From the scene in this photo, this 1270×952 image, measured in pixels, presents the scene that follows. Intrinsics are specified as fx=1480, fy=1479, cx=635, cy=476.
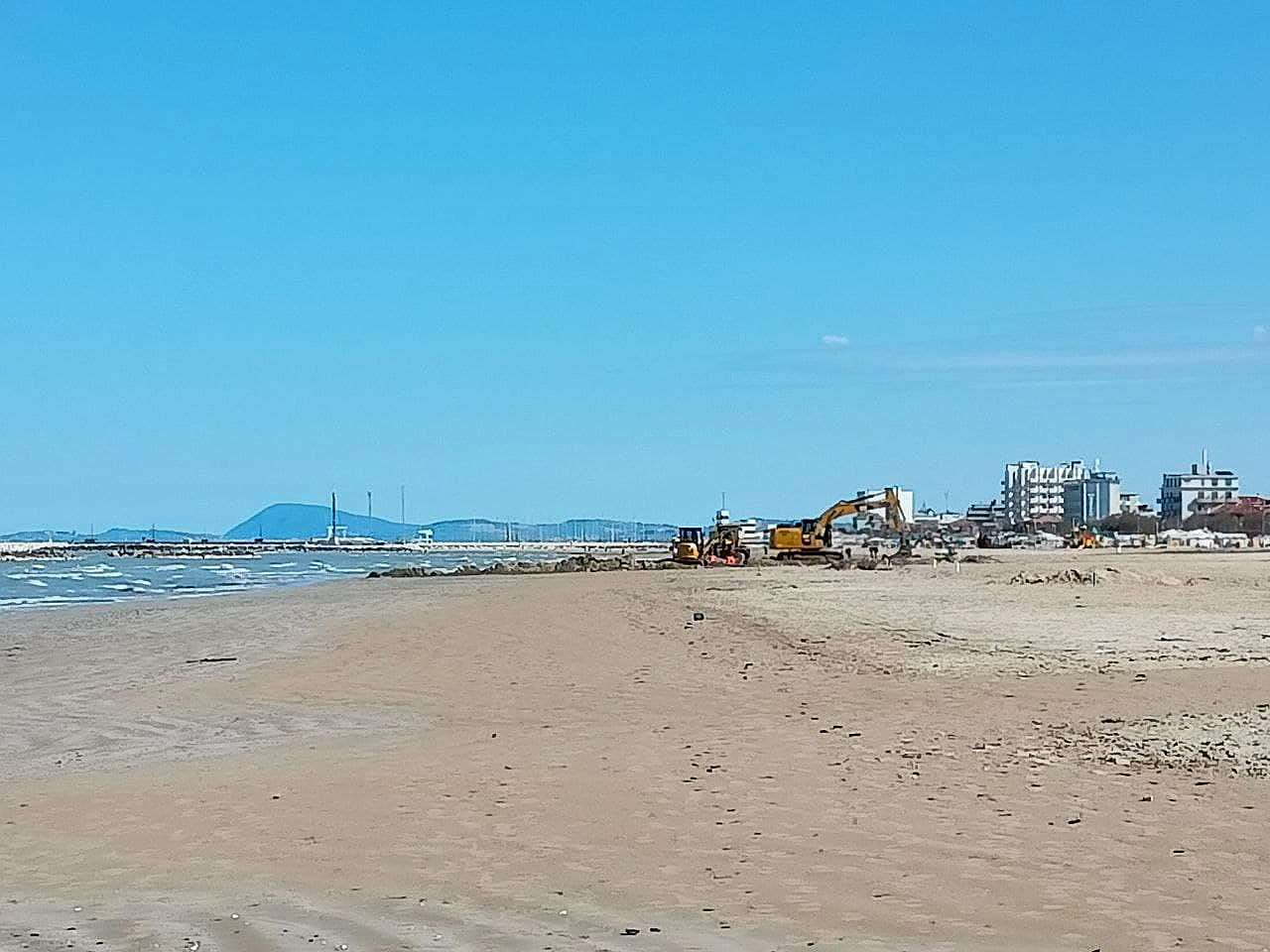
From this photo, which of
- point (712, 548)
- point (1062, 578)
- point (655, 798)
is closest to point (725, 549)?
point (712, 548)

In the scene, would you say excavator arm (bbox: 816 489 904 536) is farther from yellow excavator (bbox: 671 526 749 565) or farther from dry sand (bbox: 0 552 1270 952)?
dry sand (bbox: 0 552 1270 952)

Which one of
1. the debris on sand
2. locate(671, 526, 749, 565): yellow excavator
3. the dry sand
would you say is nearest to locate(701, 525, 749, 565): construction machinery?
locate(671, 526, 749, 565): yellow excavator

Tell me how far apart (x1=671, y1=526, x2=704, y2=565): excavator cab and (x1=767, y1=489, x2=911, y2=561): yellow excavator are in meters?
3.56

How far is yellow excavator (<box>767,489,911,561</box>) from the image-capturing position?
2603 inches

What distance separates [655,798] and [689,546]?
61.5 meters

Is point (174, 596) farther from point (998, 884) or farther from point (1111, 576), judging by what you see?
point (998, 884)

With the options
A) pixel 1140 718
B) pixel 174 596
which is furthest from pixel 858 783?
pixel 174 596

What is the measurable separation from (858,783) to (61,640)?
19.9 m

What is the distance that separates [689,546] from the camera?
70.6 m

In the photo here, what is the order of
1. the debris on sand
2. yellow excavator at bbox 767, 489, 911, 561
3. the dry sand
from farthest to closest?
yellow excavator at bbox 767, 489, 911, 561 < the debris on sand < the dry sand

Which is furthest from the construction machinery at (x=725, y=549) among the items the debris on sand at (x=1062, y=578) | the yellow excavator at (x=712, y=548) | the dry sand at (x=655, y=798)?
the dry sand at (x=655, y=798)

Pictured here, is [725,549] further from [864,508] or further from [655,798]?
[655,798]

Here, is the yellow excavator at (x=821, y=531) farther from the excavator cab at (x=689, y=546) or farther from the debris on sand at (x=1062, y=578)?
the debris on sand at (x=1062, y=578)

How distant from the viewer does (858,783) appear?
9.40 metres
